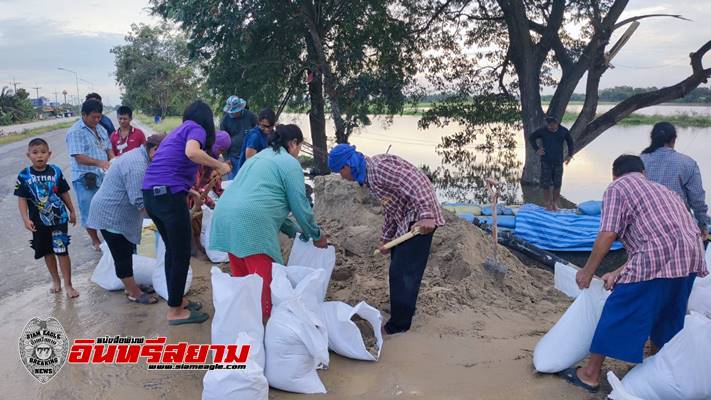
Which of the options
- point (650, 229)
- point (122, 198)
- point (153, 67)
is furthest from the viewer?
point (153, 67)

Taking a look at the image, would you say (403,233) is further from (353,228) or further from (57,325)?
(57,325)

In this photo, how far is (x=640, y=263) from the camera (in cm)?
244

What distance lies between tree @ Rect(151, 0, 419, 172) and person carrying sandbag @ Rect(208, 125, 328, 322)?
23.6 ft

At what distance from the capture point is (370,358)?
9.46 feet

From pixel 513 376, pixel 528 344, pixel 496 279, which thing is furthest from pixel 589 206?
pixel 513 376

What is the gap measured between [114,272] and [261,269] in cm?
181

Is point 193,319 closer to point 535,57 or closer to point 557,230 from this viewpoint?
point 557,230

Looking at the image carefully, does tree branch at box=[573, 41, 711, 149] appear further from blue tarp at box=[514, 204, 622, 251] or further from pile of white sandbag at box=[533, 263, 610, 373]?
pile of white sandbag at box=[533, 263, 610, 373]

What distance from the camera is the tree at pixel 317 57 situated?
10.2 m

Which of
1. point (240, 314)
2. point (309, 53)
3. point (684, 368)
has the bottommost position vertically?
point (684, 368)

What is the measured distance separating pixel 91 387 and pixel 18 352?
0.77 meters

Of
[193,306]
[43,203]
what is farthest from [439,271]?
[43,203]

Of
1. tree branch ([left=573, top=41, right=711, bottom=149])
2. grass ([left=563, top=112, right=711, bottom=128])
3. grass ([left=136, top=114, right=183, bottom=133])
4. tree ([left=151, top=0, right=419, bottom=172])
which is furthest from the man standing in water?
grass ([left=563, top=112, right=711, bottom=128])

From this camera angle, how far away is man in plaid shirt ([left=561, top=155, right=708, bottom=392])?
7.89 feet
